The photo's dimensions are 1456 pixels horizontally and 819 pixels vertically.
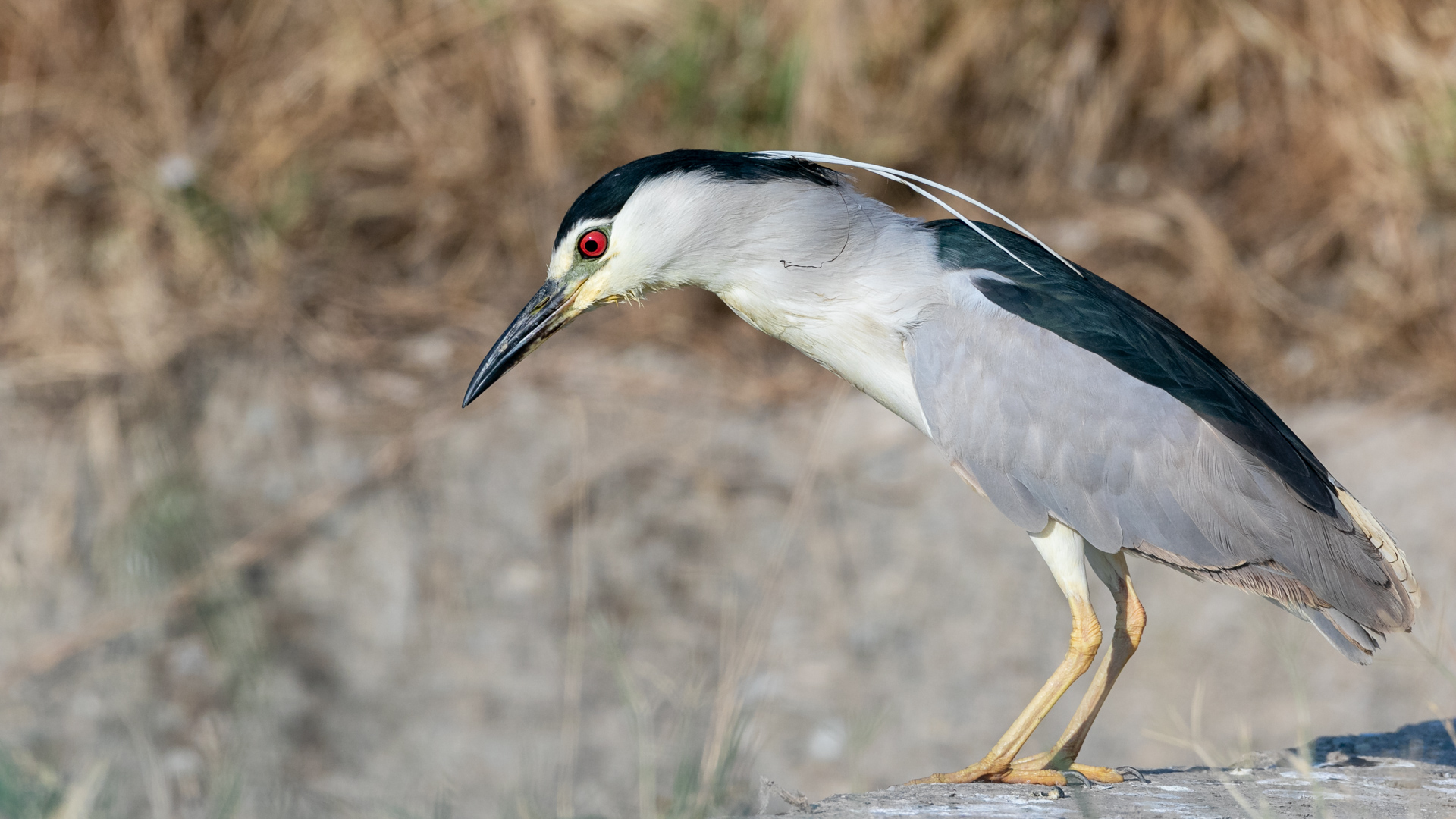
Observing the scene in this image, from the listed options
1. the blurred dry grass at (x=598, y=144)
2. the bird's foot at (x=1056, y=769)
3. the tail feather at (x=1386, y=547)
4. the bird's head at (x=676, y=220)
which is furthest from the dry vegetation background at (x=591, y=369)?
the tail feather at (x=1386, y=547)

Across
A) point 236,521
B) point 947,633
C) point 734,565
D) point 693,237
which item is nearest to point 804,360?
point 734,565

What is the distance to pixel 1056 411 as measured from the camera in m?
2.33

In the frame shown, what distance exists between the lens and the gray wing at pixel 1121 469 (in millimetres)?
2281

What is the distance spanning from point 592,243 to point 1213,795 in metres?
1.52

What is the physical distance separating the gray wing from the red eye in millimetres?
655

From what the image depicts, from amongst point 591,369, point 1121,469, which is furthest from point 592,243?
point 591,369

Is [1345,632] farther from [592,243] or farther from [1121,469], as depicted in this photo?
[592,243]

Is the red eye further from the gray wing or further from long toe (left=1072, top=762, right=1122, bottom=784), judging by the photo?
long toe (left=1072, top=762, right=1122, bottom=784)

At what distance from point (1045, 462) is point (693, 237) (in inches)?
31.6

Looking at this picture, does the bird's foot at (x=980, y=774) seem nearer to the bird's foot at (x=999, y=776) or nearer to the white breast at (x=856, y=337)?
the bird's foot at (x=999, y=776)

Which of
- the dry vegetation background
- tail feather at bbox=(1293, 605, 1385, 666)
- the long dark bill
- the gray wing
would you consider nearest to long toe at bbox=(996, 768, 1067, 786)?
the gray wing

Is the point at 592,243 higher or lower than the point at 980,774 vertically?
higher

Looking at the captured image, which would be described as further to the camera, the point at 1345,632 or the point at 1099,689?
the point at 1099,689

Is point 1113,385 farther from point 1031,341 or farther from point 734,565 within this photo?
point 734,565
